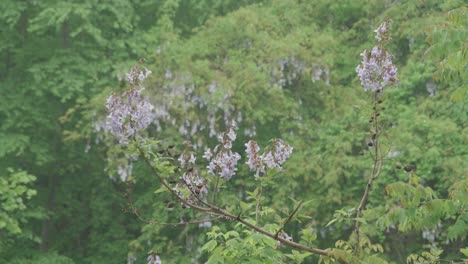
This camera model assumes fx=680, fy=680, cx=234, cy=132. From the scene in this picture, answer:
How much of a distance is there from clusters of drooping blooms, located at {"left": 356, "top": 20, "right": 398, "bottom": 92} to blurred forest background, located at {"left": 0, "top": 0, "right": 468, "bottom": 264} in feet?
18.6

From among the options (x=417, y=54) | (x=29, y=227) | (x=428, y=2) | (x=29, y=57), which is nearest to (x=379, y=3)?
(x=428, y=2)

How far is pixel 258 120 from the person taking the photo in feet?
47.3

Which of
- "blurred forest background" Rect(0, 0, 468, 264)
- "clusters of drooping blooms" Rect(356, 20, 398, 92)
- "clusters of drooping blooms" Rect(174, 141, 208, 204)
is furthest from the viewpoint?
"blurred forest background" Rect(0, 0, 468, 264)

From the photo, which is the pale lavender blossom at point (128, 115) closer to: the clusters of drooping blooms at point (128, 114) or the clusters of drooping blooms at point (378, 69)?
the clusters of drooping blooms at point (128, 114)

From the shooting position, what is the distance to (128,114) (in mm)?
4359

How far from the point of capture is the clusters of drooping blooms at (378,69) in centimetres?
473

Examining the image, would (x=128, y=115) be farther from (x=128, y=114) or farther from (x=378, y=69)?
(x=378, y=69)

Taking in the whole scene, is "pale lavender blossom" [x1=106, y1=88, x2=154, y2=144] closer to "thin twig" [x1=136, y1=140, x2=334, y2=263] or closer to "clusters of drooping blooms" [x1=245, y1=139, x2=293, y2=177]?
"thin twig" [x1=136, y1=140, x2=334, y2=263]

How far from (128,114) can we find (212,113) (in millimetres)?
9390

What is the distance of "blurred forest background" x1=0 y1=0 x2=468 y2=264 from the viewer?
40.4 ft

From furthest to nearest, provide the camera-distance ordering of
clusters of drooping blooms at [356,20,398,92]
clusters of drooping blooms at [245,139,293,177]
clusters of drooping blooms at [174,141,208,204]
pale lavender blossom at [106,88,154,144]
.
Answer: clusters of drooping blooms at [356,20,398,92] < clusters of drooping blooms at [245,139,293,177] < pale lavender blossom at [106,88,154,144] < clusters of drooping blooms at [174,141,208,204]

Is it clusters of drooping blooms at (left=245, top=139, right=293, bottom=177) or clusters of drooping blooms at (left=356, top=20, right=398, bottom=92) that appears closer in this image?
clusters of drooping blooms at (left=245, top=139, right=293, bottom=177)

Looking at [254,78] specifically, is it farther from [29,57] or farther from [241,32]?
[29,57]

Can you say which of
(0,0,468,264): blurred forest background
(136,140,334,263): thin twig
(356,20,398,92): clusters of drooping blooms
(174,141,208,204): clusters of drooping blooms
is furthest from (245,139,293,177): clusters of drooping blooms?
(0,0,468,264): blurred forest background
